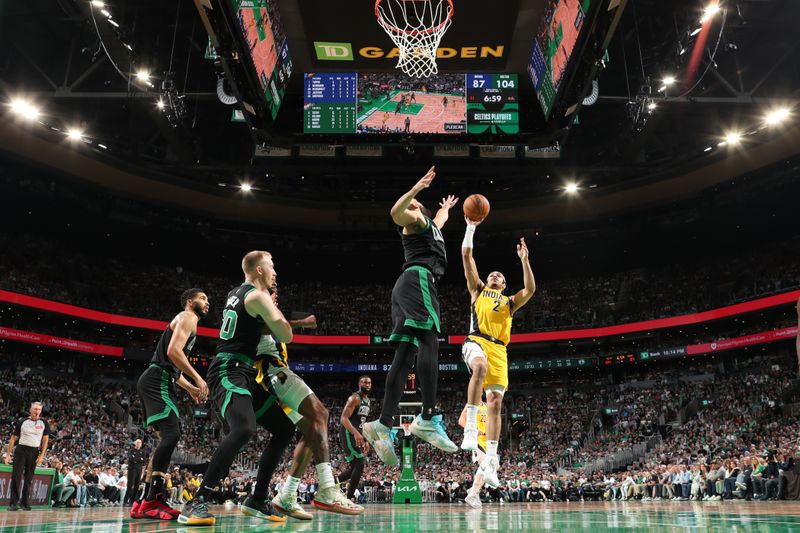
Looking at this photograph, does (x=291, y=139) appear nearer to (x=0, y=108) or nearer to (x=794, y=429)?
(x=0, y=108)

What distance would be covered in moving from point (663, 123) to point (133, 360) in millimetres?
28943

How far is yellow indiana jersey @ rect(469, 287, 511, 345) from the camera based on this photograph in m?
7.59

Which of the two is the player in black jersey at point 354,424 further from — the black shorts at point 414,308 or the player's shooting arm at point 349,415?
the black shorts at point 414,308

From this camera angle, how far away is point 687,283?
121 ft

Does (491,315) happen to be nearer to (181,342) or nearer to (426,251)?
(426,251)

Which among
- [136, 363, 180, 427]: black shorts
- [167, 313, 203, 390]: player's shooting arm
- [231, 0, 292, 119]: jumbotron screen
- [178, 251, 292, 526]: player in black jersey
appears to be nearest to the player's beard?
[167, 313, 203, 390]: player's shooting arm

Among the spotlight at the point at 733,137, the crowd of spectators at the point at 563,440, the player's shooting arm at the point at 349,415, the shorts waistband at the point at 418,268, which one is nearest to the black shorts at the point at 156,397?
the shorts waistband at the point at 418,268

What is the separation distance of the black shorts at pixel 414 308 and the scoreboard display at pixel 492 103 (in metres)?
10.7

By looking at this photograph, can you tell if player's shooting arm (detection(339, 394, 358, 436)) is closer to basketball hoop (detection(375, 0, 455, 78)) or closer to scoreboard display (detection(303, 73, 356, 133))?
basketball hoop (detection(375, 0, 455, 78))

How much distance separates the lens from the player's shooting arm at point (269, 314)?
457 centimetres

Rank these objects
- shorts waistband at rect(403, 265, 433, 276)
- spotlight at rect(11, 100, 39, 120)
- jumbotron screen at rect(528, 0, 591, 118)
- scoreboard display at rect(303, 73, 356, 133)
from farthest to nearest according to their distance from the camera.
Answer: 1. spotlight at rect(11, 100, 39, 120)
2. scoreboard display at rect(303, 73, 356, 133)
3. jumbotron screen at rect(528, 0, 591, 118)
4. shorts waistband at rect(403, 265, 433, 276)

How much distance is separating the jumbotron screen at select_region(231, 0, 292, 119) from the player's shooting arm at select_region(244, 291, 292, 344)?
29.6 feet

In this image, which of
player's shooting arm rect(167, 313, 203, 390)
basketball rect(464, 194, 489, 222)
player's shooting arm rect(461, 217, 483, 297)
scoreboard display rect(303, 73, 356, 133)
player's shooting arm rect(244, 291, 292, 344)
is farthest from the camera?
scoreboard display rect(303, 73, 356, 133)

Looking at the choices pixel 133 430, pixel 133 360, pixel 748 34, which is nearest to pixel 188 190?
pixel 133 360
